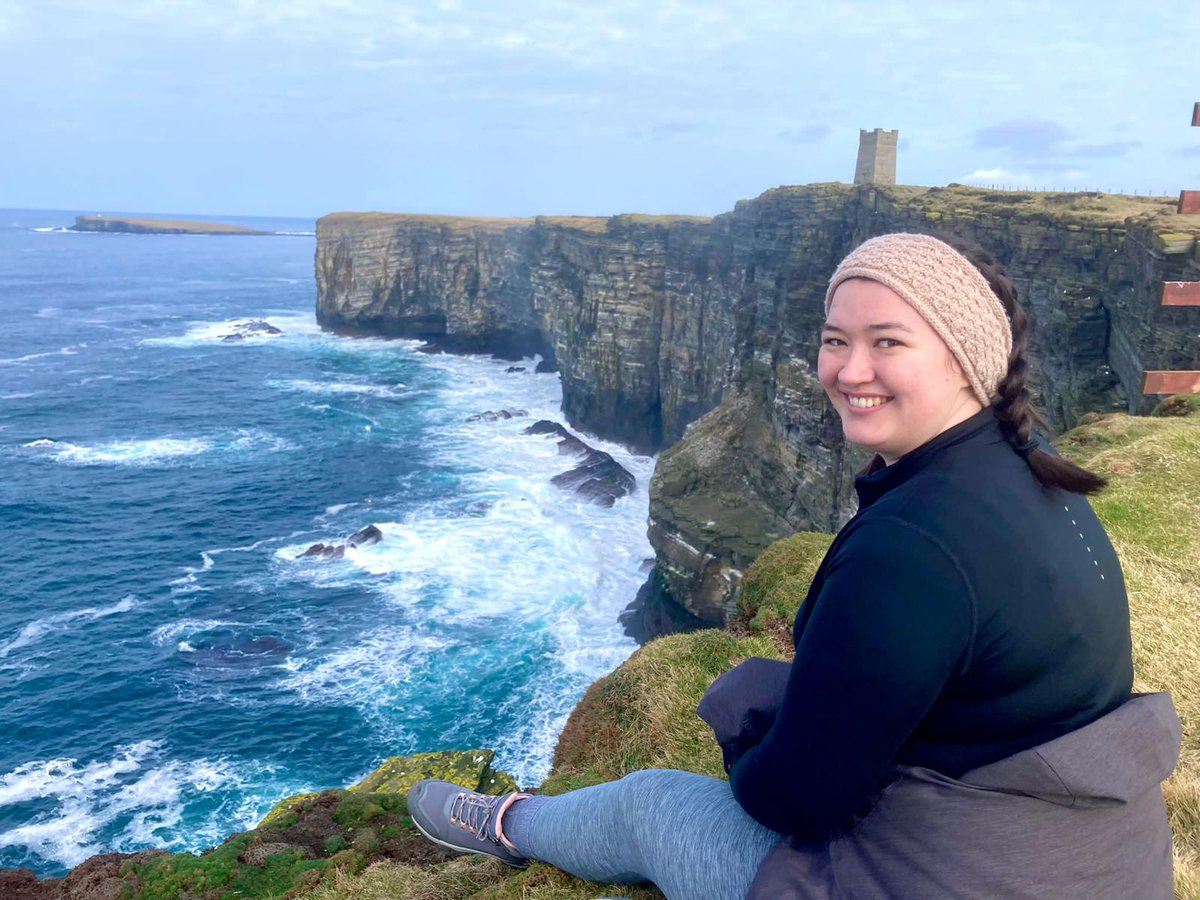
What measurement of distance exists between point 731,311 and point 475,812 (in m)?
46.4

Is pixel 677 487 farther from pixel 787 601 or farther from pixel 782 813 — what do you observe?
pixel 782 813

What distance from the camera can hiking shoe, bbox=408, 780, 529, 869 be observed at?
17.6 ft

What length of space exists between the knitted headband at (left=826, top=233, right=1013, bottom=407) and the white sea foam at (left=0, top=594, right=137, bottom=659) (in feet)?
114

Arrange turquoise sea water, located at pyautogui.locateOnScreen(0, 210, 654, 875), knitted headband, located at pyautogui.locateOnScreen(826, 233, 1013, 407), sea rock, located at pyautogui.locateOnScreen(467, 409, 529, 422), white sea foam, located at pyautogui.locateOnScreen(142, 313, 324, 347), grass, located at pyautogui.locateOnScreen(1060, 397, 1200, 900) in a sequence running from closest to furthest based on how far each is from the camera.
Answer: knitted headband, located at pyautogui.locateOnScreen(826, 233, 1013, 407) → grass, located at pyautogui.locateOnScreen(1060, 397, 1200, 900) → turquoise sea water, located at pyautogui.locateOnScreen(0, 210, 654, 875) → sea rock, located at pyautogui.locateOnScreen(467, 409, 529, 422) → white sea foam, located at pyautogui.locateOnScreen(142, 313, 324, 347)

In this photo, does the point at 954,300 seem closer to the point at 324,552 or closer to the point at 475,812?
the point at 475,812

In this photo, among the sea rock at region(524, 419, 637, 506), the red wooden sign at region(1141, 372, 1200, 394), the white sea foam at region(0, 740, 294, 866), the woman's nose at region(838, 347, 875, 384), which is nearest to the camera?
the woman's nose at region(838, 347, 875, 384)

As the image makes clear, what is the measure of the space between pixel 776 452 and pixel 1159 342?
19568 mm

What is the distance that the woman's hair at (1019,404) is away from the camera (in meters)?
3.05

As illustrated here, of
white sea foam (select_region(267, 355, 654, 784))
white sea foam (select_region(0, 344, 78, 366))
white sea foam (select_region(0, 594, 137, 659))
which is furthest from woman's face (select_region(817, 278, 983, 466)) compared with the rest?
white sea foam (select_region(0, 344, 78, 366))

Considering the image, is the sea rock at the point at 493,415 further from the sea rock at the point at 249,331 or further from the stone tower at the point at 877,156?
the sea rock at the point at 249,331

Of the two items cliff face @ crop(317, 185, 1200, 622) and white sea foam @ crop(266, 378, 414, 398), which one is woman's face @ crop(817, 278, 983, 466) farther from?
white sea foam @ crop(266, 378, 414, 398)

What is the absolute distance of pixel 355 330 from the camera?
89.9 metres

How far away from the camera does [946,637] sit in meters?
2.59

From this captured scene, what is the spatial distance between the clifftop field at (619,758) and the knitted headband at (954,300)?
3.30 meters
